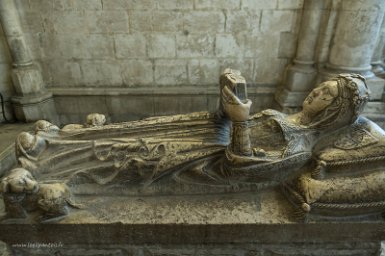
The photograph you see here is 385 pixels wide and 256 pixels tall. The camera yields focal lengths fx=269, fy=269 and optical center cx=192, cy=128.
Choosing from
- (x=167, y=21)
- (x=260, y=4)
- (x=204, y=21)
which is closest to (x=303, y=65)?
(x=260, y=4)

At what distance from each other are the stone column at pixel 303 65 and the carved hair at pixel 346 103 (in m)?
2.35

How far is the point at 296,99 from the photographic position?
424 centimetres

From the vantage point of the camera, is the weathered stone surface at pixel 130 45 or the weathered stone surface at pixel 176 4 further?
the weathered stone surface at pixel 130 45

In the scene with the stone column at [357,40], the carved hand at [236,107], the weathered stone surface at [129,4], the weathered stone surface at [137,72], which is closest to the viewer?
the carved hand at [236,107]

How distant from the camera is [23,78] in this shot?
4.17 meters

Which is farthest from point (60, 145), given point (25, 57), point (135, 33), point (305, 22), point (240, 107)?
point (305, 22)

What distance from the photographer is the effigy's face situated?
189 cm

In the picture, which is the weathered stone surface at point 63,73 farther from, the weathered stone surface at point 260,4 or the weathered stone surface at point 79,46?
the weathered stone surface at point 260,4

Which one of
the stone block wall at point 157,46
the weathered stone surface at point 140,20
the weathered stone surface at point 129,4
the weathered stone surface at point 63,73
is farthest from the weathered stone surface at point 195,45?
the weathered stone surface at point 63,73

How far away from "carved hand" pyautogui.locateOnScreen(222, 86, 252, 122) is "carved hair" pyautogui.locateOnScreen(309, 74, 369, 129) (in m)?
0.58

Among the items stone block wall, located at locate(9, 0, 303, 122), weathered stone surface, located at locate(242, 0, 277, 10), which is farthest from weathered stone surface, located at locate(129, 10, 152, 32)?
weathered stone surface, located at locate(242, 0, 277, 10)

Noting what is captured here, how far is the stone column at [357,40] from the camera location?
11.8 ft

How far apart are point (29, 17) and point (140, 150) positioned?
134 inches

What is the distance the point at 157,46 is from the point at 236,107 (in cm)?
275
